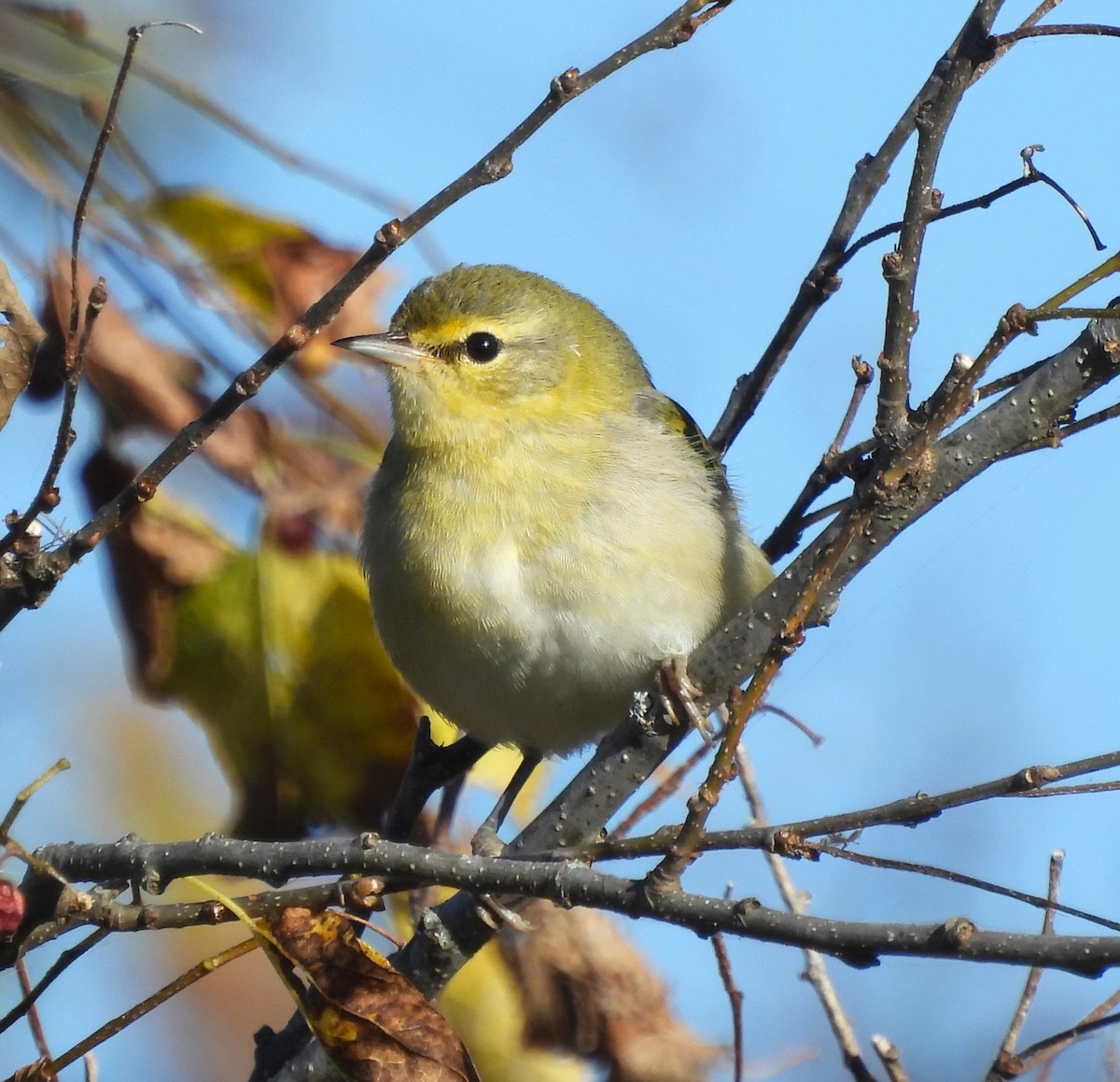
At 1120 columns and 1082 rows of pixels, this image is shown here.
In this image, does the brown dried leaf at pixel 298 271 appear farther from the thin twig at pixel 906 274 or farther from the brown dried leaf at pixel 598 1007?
the brown dried leaf at pixel 598 1007

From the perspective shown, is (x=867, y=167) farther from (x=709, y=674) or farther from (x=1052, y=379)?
(x=709, y=674)

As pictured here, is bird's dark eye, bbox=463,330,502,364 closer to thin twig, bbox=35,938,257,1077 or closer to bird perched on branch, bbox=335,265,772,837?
bird perched on branch, bbox=335,265,772,837

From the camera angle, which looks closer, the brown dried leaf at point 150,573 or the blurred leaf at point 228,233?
the brown dried leaf at point 150,573

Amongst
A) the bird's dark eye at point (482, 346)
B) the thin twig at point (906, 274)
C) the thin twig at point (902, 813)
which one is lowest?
the thin twig at point (902, 813)

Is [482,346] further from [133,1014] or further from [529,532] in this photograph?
[133,1014]

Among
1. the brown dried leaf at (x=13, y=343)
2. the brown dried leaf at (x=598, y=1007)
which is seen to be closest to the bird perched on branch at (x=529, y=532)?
the brown dried leaf at (x=598, y=1007)

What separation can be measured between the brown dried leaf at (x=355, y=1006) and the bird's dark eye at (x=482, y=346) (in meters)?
2.43

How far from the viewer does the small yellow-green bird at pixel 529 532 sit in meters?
4.17

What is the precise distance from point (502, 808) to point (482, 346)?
4.81 feet

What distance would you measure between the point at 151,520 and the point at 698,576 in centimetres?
159

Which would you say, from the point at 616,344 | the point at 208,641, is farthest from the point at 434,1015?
the point at 616,344

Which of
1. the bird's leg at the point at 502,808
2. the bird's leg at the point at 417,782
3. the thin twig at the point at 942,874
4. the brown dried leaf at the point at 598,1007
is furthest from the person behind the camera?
the brown dried leaf at the point at 598,1007

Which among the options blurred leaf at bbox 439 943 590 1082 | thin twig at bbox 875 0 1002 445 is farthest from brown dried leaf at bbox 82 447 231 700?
thin twig at bbox 875 0 1002 445

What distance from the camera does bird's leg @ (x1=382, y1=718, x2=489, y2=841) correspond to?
3.76 metres
